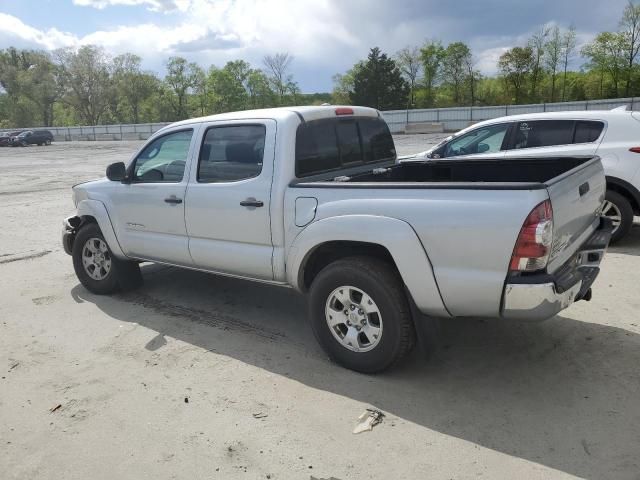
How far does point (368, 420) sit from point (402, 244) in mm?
1102

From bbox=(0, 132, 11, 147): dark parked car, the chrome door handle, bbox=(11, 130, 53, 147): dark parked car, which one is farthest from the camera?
bbox=(0, 132, 11, 147): dark parked car

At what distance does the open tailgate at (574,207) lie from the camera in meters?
3.18

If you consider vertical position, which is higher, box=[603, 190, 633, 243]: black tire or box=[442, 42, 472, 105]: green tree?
box=[442, 42, 472, 105]: green tree

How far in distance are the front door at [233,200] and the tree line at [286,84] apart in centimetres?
5789

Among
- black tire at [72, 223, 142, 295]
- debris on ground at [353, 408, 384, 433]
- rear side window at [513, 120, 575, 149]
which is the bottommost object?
debris on ground at [353, 408, 384, 433]

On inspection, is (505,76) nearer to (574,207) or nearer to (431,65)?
(431,65)

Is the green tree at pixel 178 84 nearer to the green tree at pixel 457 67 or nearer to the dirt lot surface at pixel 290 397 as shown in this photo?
the green tree at pixel 457 67

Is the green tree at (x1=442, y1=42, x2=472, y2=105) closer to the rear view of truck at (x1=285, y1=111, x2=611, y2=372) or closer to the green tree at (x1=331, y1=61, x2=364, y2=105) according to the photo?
the green tree at (x1=331, y1=61, x2=364, y2=105)

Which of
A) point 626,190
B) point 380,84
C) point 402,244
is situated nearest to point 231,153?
point 402,244

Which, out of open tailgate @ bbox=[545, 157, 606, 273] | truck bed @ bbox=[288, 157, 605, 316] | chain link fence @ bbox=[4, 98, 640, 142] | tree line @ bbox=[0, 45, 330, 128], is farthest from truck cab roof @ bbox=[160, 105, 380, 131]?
tree line @ bbox=[0, 45, 330, 128]

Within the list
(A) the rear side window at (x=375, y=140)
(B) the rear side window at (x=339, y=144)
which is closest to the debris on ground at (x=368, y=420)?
(B) the rear side window at (x=339, y=144)

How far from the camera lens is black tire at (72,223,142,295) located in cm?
571

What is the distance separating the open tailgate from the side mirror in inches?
156

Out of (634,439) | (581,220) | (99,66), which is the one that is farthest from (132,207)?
(99,66)
